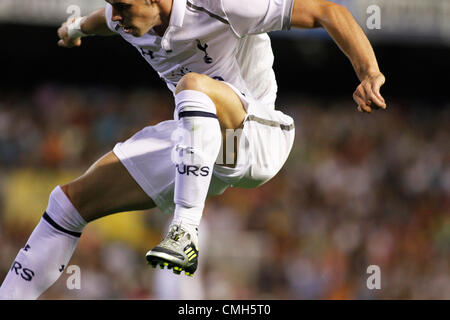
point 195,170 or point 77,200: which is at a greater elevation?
point 195,170

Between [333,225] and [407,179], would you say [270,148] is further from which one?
[407,179]

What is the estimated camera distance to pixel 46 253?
329 centimetres

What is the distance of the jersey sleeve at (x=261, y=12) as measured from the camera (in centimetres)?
280

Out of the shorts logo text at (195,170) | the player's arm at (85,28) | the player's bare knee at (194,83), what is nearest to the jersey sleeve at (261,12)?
the player's bare knee at (194,83)

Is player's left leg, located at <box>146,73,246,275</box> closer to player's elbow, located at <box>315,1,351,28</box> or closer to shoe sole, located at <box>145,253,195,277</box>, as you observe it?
shoe sole, located at <box>145,253,195,277</box>

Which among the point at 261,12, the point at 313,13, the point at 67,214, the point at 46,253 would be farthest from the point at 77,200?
the point at 313,13

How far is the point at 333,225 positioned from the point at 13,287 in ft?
20.0

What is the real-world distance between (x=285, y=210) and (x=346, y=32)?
6.28m

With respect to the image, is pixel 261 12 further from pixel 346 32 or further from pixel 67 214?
pixel 67 214

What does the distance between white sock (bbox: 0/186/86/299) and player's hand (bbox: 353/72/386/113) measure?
1.39m

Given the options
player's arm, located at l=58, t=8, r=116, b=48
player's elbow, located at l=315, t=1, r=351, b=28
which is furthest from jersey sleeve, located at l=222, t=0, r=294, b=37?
player's arm, located at l=58, t=8, r=116, b=48

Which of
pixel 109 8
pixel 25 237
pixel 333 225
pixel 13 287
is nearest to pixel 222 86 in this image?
pixel 109 8

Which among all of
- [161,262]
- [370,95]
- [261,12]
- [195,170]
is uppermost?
[261,12]

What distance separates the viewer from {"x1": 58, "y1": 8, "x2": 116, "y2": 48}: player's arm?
11.4 ft
